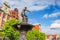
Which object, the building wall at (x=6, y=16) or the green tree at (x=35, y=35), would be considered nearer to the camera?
the green tree at (x=35, y=35)

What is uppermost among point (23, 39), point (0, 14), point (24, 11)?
point (0, 14)

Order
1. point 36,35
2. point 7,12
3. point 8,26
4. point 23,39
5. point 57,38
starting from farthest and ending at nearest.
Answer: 1. point 57,38
2. point 7,12
3. point 36,35
4. point 8,26
5. point 23,39

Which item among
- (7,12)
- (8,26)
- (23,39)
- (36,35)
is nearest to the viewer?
(23,39)

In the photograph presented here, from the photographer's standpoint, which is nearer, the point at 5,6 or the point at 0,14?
the point at 0,14

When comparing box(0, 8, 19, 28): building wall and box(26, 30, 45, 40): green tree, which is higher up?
box(0, 8, 19, 28): building wall

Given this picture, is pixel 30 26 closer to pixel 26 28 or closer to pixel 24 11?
pixel 26 28

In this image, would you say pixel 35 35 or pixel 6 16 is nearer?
pixel 35 35

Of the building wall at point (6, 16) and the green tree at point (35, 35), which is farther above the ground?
the building wall at point (6, 16)

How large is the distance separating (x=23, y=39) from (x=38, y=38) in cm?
5096

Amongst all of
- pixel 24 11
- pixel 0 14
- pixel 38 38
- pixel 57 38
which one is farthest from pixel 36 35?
pixel 57 38

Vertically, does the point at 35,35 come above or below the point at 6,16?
below

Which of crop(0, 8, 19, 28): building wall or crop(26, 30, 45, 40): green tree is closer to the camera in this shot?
crop(26, 30, 45, 40): green tree

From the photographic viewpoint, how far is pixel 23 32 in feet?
98.9

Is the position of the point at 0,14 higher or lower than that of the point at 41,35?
higher
